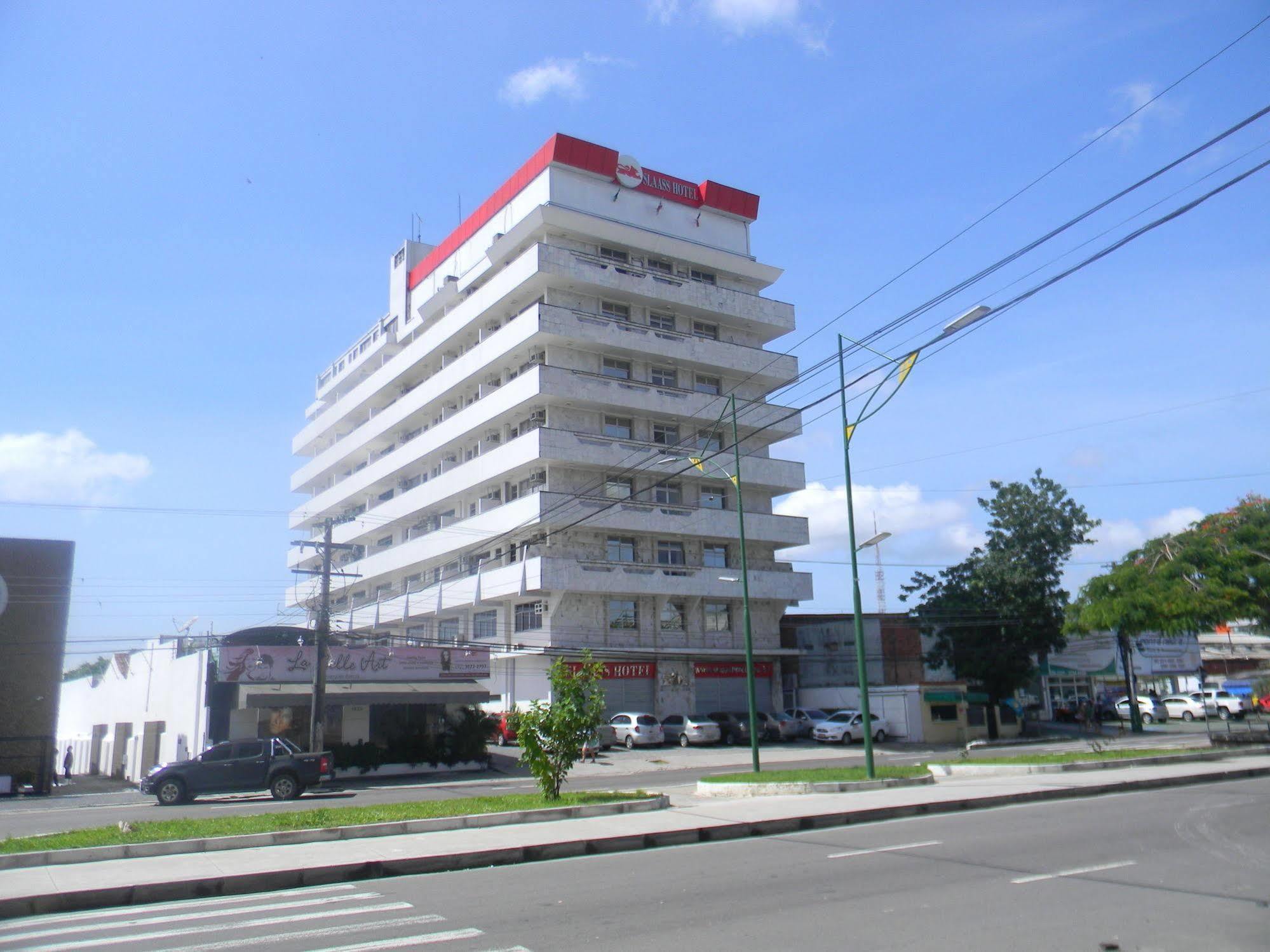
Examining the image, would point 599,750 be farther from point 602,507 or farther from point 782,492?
point 782,492

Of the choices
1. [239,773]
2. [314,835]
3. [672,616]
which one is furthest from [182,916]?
[672,616]

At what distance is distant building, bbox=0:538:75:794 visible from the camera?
1463 inches

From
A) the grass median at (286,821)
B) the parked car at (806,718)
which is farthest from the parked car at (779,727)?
the grass median at (286,821)

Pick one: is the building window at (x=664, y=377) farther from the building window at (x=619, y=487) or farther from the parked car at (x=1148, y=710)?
the parked car at (x=1148, y=710)

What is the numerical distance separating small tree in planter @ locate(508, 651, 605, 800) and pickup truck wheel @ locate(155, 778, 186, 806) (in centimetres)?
1315

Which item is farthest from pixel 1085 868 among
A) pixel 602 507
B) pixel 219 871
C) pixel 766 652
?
pixel 766 652

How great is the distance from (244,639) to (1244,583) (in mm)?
34397

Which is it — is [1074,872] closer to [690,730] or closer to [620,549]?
[690,730]

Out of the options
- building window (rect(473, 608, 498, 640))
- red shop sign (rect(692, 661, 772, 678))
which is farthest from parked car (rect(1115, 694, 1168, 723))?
building window (rect(473, 608, 498, 640))

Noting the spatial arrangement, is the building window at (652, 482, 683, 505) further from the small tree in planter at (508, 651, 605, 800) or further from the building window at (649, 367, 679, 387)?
the small tree in planter at (508, 651, 605, 800)

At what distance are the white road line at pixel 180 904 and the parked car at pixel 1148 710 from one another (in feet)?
189

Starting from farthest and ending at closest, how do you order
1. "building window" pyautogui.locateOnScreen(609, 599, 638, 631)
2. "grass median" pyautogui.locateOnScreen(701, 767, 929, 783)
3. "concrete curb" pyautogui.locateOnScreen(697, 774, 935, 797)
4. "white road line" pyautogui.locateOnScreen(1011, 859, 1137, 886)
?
"building window" pyautogui.locateOnScreen(609, 599, 638, 631)
"grass median" pyautogui.locateOnScreen(701, 767, 929, 783)
"concrete curb" pyautogui.locateOnScreen(697, 774, 935, 797)
"white road line" pyautogui.locateOnScreen(1011, 859, 1137, 886)

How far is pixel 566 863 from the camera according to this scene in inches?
479

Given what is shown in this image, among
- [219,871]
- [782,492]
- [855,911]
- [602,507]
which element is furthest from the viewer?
[782,492]
